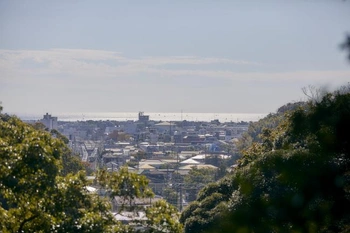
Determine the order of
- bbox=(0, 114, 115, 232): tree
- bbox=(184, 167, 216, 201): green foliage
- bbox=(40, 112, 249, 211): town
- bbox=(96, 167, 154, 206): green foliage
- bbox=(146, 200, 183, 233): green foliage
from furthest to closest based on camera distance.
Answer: bbox=(40, 112, 249, 211): town
bbox=(184, 167, 216, 201): green foliage
bbox=(96, 167, 154, 206): green foliage
bbox=(146, 200, 183, 233): green foliage
bbox=(0, 114, 115, 232): tree

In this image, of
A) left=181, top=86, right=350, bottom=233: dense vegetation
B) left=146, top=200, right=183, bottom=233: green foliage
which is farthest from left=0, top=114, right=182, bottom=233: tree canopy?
left=181, top=86, right=350, bottom=233: dense vegetation

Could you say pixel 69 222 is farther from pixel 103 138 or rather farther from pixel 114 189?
pixel 103 138

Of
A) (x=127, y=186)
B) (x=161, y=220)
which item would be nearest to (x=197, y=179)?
(x=127, y=186)

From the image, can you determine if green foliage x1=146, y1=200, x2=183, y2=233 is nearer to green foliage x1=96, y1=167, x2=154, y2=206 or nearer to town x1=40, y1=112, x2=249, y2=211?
green foliage x1=96, y1=167, x2=154, y2=206

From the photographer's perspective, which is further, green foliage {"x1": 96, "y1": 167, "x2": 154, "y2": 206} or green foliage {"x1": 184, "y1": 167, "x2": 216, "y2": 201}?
green foliage {"x1": 184, "y1": 167, "x2": 216, "y2": 201}

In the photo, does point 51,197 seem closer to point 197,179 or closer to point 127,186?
point 127,186

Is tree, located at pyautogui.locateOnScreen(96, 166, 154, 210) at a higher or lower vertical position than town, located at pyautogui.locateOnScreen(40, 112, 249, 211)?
higher

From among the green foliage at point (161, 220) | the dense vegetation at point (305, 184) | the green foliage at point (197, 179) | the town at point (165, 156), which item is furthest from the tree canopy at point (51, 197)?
the green foliage at point (197, 179)

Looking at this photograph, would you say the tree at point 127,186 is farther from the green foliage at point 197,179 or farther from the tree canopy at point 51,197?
the green foliage at point 197,179

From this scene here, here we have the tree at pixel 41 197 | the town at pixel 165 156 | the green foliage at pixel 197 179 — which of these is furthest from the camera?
the town at pixel 165 156
